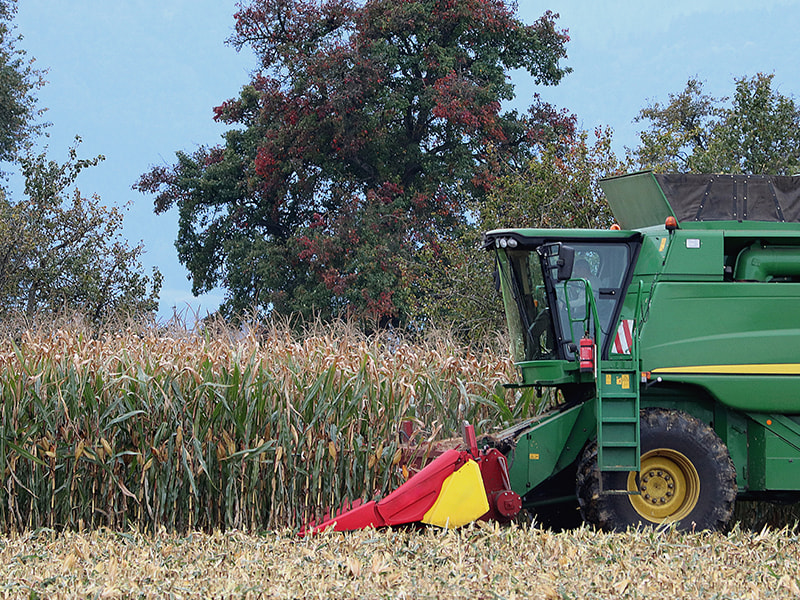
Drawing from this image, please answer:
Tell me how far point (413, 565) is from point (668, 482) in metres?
2.61

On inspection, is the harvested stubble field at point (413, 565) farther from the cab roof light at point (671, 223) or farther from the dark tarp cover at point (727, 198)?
the dark tarp cover at point (727, 198)

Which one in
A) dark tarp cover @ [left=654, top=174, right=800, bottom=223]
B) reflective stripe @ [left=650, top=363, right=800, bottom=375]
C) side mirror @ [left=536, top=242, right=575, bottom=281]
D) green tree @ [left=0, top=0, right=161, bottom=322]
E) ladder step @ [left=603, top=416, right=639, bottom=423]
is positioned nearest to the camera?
ladder step @ [left=603, top=416, right=639, bottom=423]

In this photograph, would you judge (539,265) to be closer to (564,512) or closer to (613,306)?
(613,306)

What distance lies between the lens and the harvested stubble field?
198 inches

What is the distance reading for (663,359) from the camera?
24.2 ft

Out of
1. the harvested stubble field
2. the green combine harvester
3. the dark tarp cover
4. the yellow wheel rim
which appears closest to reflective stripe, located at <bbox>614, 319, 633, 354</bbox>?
the green combine harvester

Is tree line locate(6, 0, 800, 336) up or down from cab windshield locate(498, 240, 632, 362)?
up

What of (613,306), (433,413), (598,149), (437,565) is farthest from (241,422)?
(598,149)

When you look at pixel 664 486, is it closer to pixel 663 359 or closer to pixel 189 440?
pixel 663 359

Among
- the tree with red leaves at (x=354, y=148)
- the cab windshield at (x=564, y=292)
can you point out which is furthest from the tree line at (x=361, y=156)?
the cab windshield at (x=564, y=292)

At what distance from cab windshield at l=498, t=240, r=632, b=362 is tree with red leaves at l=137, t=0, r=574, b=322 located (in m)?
11.2

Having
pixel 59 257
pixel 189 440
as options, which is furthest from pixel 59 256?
pixel 189 440

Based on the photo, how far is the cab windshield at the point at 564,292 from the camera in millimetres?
7426

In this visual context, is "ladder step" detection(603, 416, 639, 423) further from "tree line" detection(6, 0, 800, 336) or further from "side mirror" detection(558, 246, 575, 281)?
"tree line" detection(6, 0, 800, 336)
